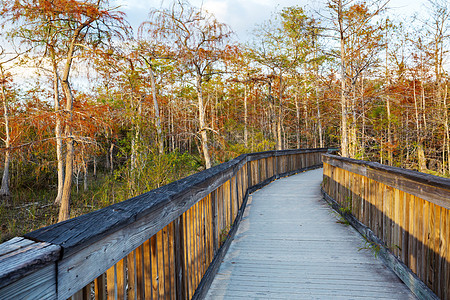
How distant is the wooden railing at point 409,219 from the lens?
252 centimetres

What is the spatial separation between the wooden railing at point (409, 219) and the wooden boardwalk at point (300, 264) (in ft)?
0.86

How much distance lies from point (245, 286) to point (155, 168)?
5.25 metres

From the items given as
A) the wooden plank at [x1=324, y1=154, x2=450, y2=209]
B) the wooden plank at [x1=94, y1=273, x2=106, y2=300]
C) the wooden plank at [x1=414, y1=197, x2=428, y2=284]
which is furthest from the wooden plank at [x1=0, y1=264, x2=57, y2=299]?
the wooden plank at [x1=414, y1=197, x2=428, y2=284]

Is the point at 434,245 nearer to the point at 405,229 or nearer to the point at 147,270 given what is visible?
the point at 405,229

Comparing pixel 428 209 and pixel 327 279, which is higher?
pixel 428 209

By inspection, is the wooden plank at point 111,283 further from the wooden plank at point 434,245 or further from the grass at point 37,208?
the grass at point 37,208

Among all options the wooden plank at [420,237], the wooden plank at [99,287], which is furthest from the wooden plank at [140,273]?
the wooden plank at [420,237]

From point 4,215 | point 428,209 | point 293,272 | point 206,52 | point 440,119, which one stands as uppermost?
point 206,52

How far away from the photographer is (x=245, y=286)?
3.24 metres

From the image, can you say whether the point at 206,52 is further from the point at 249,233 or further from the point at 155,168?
the point at 249,233

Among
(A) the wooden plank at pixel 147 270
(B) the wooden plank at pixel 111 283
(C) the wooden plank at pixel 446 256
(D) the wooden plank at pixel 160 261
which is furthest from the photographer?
(C) the wooden plank at pixel 446 256

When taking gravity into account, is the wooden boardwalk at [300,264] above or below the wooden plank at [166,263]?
below

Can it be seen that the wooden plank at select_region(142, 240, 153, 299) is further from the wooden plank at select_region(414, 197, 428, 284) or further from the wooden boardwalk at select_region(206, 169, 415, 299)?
the wooden plank at select_region(414, 197, 428, 284)

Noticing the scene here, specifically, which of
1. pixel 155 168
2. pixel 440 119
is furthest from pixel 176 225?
pixel 440 119
